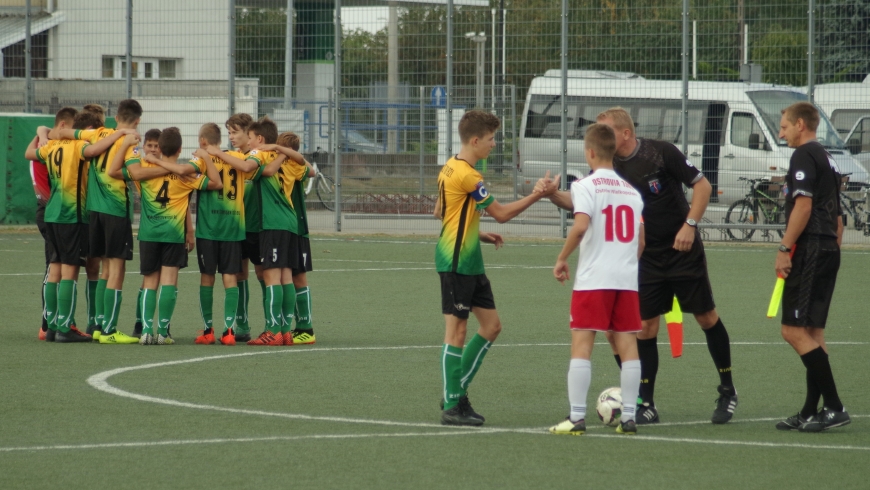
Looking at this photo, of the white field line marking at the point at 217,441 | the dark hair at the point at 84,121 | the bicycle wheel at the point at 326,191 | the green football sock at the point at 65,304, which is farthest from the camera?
the bicycle wheel at the point at 326,191

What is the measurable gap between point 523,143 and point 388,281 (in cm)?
738

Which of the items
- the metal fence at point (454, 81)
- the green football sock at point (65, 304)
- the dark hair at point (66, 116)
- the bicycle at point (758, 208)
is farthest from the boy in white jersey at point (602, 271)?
the bicycle at point (758, 208)

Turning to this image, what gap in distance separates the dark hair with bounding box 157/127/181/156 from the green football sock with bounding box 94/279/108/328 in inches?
53.8

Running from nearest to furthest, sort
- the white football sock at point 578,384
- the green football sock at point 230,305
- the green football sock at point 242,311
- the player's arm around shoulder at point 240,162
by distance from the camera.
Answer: the white football sock at point 578,384, the player's arm around shoulder at point 240,162, the green football sock at point 230,305, the green football sock at point 242,311

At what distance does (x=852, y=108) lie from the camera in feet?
64.1

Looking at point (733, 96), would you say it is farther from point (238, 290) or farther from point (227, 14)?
point (238, 290)

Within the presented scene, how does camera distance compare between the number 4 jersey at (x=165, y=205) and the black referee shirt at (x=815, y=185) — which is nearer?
the black referee shirt at (x=815, y=185)

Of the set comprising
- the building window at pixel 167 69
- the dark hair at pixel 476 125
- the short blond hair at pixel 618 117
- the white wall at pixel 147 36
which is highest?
the white wall at pixel 147 36

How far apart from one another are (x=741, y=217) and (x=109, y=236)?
486 inches

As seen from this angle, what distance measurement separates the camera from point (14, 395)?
7516mm

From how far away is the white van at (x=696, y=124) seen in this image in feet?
66.1

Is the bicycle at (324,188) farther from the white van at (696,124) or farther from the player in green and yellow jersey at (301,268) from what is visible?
the player in green and yellow jersey at (301,268)

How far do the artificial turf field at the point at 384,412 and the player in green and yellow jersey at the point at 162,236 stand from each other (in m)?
0.31

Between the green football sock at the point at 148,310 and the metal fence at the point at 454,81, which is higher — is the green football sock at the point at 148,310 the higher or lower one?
the lower one
